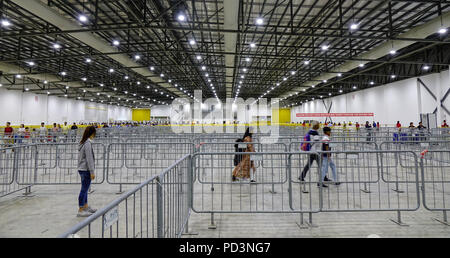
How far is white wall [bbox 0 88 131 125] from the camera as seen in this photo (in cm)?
2755

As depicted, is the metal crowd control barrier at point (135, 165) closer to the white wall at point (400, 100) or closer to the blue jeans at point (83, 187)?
the blue jeans at point (83, 187)

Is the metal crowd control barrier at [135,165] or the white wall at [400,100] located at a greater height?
the white wall at [400,100]

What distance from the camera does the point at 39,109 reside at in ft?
107

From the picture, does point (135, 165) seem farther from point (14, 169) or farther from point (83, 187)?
point (83, 187)

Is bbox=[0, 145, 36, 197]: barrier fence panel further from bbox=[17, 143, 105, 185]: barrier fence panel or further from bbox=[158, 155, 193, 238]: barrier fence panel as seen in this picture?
bbox=[158, 155, 193, 238]: barrier fence panel

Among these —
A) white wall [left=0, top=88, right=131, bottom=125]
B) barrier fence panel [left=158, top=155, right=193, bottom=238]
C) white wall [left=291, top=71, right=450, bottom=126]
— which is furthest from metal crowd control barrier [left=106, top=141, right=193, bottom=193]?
white wall [left=0, top=88, right=131, bottom=125]

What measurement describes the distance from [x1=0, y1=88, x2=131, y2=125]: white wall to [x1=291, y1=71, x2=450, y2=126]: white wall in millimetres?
47237

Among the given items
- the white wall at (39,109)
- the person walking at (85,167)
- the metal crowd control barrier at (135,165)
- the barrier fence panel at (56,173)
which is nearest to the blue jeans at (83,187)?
the person walking at (85,167)

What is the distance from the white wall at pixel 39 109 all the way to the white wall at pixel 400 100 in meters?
47.2

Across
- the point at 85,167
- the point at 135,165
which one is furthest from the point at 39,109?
the point at 85,167

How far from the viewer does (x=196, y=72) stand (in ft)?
90.7

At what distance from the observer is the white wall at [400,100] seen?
768 inches

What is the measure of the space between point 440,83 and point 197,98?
3675cm
